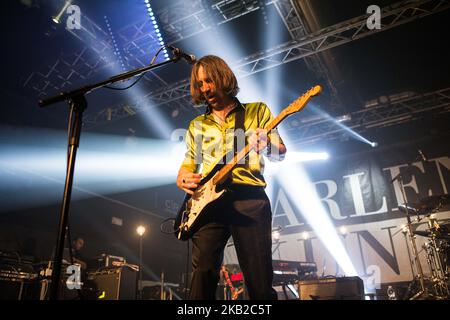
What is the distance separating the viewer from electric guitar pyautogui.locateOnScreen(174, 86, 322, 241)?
80.5 inches

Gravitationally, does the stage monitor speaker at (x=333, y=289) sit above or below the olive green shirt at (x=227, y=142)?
below

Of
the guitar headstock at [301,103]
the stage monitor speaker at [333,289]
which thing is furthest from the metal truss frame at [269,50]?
the guitar headstock at [301,103]

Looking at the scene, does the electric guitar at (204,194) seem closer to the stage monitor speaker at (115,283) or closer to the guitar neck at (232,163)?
the guitar neck at (232,163)

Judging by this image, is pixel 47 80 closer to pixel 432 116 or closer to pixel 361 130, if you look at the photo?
pixel 361 130

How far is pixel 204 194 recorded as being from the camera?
212 cm

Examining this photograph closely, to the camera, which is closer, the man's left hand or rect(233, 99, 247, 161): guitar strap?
the man's left hand

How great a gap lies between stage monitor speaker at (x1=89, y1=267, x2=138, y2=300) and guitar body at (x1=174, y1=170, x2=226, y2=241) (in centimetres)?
466

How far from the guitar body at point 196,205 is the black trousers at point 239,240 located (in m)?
0.04

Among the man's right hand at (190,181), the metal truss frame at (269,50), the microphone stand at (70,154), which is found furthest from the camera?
the metal truss frame at (269,50)

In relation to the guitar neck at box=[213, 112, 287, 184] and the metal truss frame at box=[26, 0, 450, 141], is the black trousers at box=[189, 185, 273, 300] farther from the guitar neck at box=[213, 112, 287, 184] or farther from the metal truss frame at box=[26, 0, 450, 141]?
the metal truss frame at box=[26, 0, 450, 141]

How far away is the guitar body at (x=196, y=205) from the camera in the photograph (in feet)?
6.68

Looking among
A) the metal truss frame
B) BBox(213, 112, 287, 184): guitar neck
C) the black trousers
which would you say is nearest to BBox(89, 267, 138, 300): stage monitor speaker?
the metal truss frame

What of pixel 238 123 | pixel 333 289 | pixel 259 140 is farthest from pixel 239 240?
pixel 333 289
